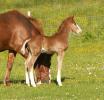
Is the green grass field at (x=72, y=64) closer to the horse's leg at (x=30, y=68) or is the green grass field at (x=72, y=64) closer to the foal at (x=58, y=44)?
the horse's leg at (x=30, y=68)

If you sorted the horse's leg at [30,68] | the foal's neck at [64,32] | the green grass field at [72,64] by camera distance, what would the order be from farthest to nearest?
the foal's neck at [64,32]
the horse's leg at [30,68]
the green grass field at [72,64]

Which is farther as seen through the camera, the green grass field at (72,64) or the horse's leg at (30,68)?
the horse's leg at (30,68)

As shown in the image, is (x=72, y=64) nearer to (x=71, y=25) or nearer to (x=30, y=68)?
Answer: (x=71, y=25)

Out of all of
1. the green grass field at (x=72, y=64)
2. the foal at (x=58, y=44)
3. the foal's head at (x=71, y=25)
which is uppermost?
the foal's head at (x=71, y=25)

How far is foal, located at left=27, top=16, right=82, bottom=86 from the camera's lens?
13562 mm

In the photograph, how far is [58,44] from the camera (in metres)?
13.7

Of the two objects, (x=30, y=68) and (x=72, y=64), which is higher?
(x=30, y=68)

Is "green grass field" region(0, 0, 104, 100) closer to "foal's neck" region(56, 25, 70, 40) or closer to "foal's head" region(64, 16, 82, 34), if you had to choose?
"foal's neck" region(56, 25, 70, 40)

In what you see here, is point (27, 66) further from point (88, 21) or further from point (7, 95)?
point (88, 21)

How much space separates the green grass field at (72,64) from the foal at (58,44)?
0.80m

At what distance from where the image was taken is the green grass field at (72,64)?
1211 centimetres

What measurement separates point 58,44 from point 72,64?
7.03 m

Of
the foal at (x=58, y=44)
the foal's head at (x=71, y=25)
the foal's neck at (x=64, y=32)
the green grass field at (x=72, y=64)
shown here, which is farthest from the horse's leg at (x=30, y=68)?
the foal's head at (x=71, y=25)

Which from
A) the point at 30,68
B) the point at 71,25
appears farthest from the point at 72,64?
the point at 30,68
